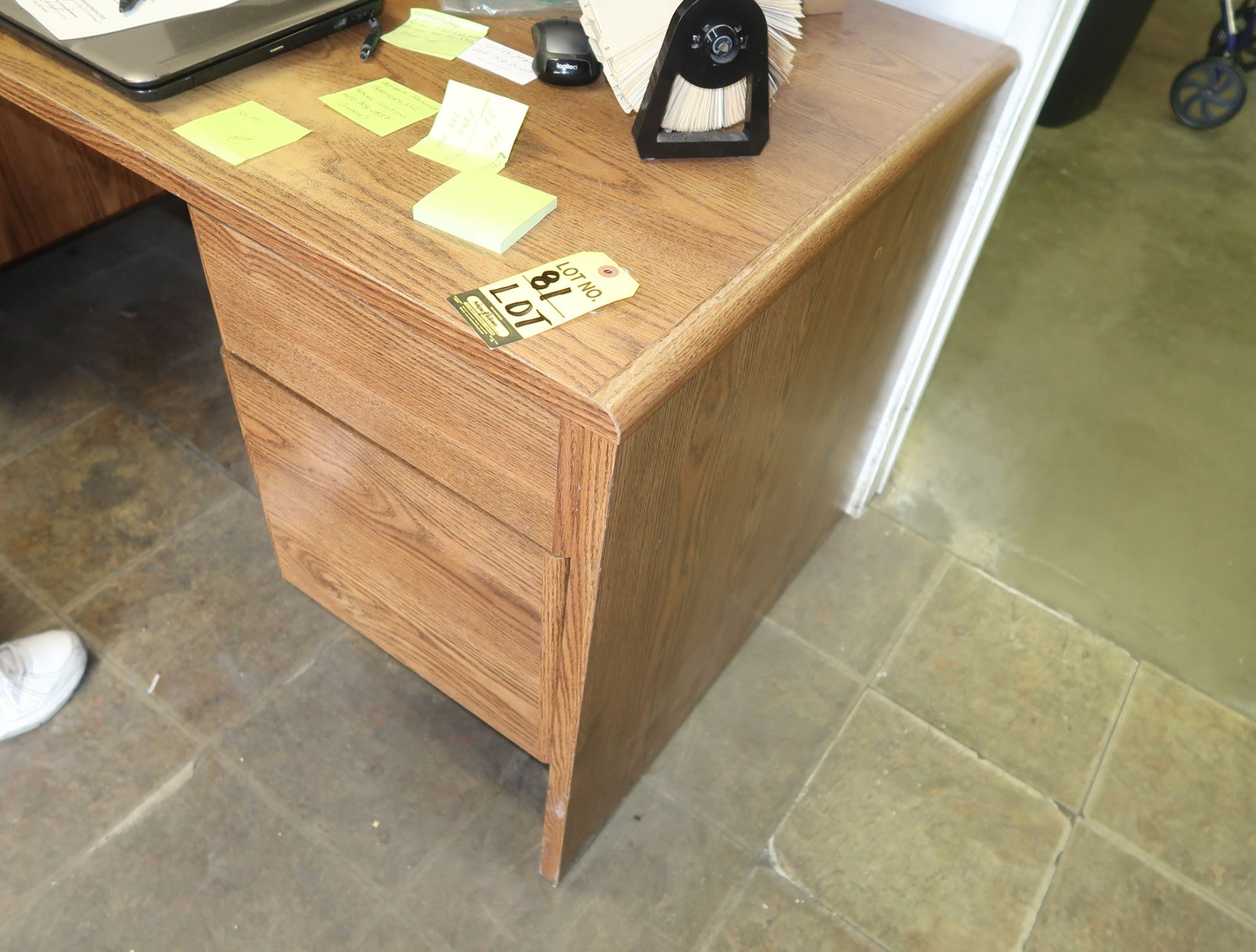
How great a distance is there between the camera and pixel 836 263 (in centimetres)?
85

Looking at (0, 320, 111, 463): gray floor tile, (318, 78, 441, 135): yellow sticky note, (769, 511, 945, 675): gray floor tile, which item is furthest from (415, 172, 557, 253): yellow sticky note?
(0, 320, 111, 463): gray floor tile

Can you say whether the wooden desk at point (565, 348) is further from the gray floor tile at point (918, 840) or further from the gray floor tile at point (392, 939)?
the gray floor tile at point (918, 840)

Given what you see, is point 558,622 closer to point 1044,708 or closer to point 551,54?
point 551,54

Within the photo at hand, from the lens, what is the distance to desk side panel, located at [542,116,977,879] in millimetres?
733

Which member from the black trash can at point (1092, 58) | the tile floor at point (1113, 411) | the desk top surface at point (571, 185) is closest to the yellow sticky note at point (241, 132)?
the desk top surface at point (571, 185)

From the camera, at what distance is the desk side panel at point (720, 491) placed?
73 centimetres

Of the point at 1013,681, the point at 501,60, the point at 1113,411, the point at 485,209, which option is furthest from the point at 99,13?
the point at 1113,411

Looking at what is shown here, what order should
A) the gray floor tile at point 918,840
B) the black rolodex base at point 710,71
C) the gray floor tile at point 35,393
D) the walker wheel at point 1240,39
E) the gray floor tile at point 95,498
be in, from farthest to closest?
1. the walker wheel at point 1240,39
2. the gray floor tile at point 35,393
3. the gray floor tile at point 95,498
4. the gray floor tile at point 918,840
5. the black rolodex base at point 710,71

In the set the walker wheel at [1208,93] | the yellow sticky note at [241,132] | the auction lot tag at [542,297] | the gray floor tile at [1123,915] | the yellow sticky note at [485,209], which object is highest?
the yellow sticky note at [485,209]

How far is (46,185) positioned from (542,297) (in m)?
1.30

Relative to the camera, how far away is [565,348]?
0.63 m

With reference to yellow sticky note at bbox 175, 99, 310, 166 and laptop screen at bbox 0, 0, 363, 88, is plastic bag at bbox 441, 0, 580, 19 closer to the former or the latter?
laptop screen at bbox 0, 0, 363, 88

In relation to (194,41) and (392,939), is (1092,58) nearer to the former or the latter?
(194,41)

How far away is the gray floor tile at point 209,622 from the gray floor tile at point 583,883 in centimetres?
36
